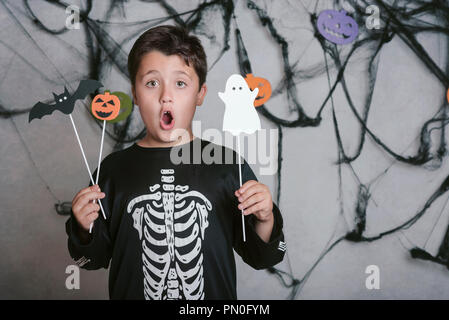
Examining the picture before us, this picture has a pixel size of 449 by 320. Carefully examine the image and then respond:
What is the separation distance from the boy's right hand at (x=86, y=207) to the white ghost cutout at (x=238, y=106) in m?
0.37

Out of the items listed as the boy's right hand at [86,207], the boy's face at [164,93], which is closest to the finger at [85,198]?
the boy's right hand at [86,207]

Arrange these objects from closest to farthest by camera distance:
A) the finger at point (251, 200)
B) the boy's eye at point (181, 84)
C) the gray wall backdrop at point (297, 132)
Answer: the finger at point (251, 200), the boy's eye at point (181, 84), the gray wall backdrop at point (297, 132)

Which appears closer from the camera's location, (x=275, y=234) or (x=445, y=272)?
(x=275, y=234)

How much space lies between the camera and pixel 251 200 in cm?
96

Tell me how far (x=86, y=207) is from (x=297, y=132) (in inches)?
39.8

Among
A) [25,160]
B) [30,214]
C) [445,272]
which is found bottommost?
[445,272]

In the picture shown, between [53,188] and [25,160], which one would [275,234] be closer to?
[53,188]

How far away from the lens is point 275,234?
1.02 metres

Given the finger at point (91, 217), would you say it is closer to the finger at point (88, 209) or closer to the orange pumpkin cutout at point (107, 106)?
the finger at point (88, 209)

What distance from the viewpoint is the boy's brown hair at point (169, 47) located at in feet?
3.51

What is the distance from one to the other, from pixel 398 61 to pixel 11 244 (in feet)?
6.01

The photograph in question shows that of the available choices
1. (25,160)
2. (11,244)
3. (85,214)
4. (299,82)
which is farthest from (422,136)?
(11,244)
